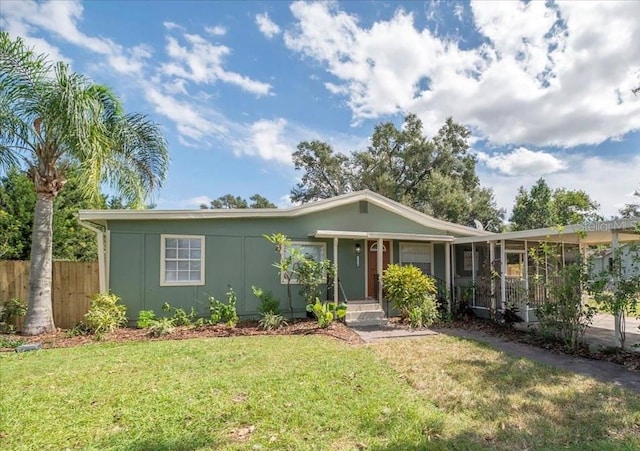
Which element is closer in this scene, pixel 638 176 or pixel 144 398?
pixel 144 398

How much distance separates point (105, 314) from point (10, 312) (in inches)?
94.5

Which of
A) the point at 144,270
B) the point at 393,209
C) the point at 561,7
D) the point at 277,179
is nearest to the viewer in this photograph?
the point at 561,7

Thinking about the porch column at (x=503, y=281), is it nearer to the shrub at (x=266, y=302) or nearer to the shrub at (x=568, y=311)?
the shrub at (x=568, y=311)

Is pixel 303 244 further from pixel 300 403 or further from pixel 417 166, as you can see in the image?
pixel 417 166

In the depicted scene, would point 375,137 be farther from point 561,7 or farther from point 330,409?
point 330,409

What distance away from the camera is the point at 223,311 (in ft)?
32.3

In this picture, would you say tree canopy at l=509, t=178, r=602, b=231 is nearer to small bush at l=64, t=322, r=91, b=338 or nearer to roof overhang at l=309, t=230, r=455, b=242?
roof overhang at l=309, t=230, r=455, b=242

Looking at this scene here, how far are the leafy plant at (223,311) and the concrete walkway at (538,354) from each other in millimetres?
3252

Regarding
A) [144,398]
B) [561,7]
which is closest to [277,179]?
[561,7]

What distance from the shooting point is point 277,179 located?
1218 inches

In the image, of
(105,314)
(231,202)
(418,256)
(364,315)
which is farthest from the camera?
(231,202)

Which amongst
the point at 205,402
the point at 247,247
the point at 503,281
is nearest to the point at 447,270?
the point at 503,281

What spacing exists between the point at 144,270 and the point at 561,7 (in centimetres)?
1219

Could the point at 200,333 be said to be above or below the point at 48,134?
below
